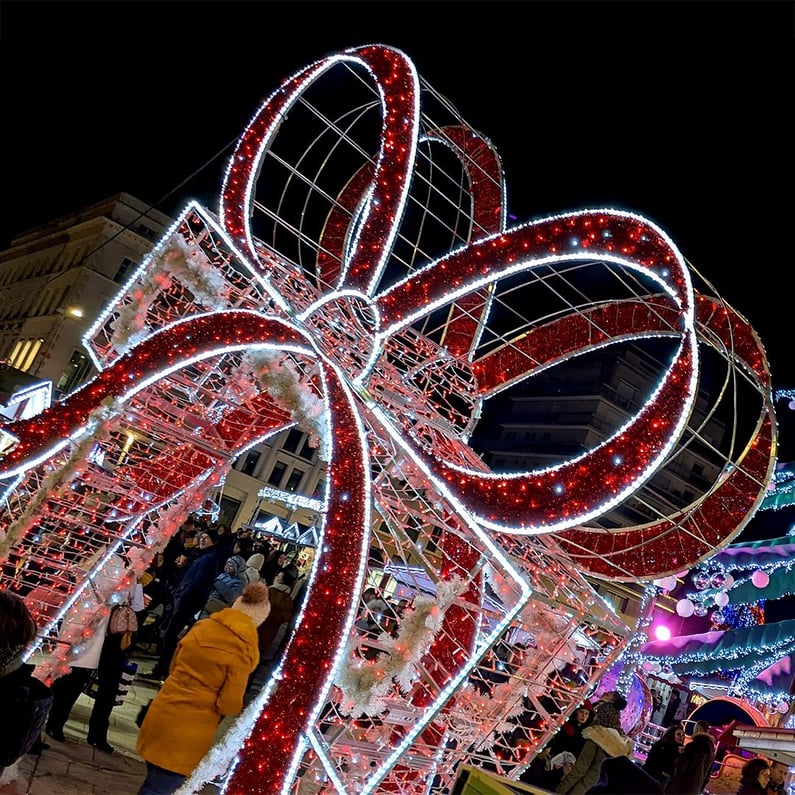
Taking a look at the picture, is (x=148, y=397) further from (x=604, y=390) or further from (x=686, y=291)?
(x=604, y=390)

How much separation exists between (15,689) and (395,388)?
440 cm

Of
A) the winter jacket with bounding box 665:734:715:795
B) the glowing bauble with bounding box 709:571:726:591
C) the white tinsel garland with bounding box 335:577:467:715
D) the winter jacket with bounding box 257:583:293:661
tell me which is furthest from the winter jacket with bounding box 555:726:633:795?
the glowing bauble with bounding box 709:571:726:591

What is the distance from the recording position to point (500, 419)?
73.3 meters

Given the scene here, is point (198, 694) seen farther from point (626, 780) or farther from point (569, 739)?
point (569, 739)

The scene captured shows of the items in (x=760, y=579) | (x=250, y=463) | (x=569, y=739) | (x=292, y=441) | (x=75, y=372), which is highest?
(x=292, y=441)

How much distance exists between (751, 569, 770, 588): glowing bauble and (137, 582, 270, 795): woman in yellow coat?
62.6 ft

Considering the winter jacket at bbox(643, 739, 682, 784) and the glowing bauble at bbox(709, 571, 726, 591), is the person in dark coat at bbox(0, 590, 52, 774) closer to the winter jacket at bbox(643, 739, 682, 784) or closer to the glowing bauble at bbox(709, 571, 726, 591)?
the winter jacket at bbox(643, 739, 682, 784)

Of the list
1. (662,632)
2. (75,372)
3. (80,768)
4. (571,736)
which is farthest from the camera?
(75,372)

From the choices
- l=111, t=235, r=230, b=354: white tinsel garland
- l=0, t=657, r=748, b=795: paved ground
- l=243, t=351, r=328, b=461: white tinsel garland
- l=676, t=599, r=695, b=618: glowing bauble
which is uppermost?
l=676, t=599, r=695, b=618: glowing bauble

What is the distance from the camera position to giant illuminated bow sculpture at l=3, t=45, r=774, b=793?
5.36m

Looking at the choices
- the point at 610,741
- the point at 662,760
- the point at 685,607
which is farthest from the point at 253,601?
the point at 685,607

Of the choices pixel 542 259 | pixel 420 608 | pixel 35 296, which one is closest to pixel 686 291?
pixel 542 259

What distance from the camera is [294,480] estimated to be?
5866 cm

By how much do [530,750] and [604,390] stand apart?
60.1 metres
